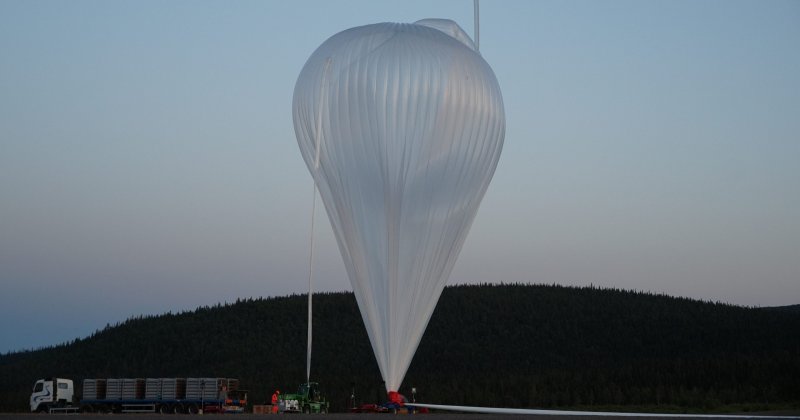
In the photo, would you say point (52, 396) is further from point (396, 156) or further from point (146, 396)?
point (396, 156)

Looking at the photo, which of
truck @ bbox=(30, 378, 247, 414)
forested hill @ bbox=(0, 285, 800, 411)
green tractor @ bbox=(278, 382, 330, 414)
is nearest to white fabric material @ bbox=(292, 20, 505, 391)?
green tractor @ bbox=(278, 382, 330, 414)

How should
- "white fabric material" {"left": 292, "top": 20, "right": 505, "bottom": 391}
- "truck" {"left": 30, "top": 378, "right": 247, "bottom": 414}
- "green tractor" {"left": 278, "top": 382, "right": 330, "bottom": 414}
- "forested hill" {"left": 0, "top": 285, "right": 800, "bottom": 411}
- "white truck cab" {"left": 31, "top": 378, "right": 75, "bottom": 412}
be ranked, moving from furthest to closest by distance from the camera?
"forested hill" {"left": 0, "top": 285, "right": 800, "bottom": 411} < "white truck cab" {"left": 31, "top": 378, "right": 75, "bottom": 412} < "truck" {"left": 30, "top": 378, "right": 247, "bottom": 414} < "green tractor" {"left": 278, "top": 382, "right": 330, "bottom": 414} < "white fabric material" {"left": 292, "top": 20, "right": 505, "bottom": 391}

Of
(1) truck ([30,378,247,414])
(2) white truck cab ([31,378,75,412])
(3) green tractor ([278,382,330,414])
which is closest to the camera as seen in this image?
(3) green tractor ([278,382,330,414])

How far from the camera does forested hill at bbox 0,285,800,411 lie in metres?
110

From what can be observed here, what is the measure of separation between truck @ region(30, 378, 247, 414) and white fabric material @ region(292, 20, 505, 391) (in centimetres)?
1306

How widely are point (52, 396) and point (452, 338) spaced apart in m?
74.4

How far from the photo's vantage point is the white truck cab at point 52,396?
48406 millimetres

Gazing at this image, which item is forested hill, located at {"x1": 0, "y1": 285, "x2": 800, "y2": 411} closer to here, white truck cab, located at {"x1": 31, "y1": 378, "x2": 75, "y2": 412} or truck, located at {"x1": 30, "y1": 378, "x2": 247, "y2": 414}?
white truck cab, located at {"x1": 31, "y1": 378, "x2": 75, "y2": 412}

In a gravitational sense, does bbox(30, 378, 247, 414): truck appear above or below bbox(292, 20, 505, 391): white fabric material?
below

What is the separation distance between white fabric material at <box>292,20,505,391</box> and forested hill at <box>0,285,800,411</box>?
165 ft

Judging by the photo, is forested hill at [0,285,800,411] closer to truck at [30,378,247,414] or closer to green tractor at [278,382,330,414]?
truck at [30,378,247,414]

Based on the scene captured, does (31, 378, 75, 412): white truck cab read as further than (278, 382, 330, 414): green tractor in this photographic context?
Yes

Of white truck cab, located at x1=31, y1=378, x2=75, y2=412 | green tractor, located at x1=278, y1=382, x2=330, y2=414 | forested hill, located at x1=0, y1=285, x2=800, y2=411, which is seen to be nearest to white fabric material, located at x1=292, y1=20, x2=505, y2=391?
green tractor, located at x1=278, y1=382, x2=330, y2=414

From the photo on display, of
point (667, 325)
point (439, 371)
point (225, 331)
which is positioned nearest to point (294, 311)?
point (225, 331)
